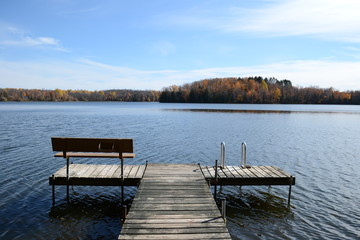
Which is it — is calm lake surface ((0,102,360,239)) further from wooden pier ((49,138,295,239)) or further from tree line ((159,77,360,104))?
tree line ((159,77,360,104))

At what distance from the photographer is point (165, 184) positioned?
29.0 feet

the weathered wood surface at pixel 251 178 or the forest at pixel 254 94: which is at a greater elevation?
the forest at pixel 254 94

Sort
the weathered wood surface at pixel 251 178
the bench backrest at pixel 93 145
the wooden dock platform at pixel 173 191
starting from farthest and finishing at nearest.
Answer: the weathered wood surface at pixel 251 178
the bench backrest at pixel 93 145
the wooden dock platform at pixel 173 191

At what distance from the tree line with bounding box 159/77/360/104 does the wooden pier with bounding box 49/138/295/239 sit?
12400 cm

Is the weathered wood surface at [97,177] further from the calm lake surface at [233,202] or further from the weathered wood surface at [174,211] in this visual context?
the calm lake surface at [233,202]

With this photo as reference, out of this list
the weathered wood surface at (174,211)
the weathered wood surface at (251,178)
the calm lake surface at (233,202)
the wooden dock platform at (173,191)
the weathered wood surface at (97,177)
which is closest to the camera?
the weathered wood surface at (174,211)

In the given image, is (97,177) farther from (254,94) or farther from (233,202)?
(254,94)

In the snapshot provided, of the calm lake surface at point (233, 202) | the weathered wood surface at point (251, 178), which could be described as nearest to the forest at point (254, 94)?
the calm lake surface at point (233, 202)

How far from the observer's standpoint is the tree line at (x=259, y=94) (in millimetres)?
131163

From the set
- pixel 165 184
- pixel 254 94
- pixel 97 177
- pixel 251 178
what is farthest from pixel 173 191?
pixel 254 94

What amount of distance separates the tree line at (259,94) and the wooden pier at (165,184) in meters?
124

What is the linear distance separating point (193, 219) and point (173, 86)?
164 m

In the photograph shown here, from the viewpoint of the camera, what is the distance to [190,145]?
73.7 ft

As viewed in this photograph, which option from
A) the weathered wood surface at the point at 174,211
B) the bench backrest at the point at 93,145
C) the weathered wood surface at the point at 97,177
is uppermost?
the bench backrest at the point at 93,145
